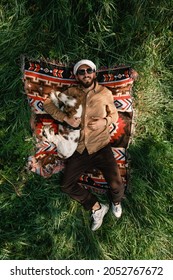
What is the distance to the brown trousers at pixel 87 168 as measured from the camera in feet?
9.75

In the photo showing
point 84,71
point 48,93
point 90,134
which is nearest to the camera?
point 84,71

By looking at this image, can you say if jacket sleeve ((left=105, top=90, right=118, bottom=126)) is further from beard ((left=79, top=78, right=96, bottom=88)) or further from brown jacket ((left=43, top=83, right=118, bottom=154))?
beard ((left=79, top=78, right=96, bottom=88))

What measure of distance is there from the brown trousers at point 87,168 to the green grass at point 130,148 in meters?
0.17

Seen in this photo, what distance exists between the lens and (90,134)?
295cm

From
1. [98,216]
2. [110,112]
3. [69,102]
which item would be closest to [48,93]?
[69,102]

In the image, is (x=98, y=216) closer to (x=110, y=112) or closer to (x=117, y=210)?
(x=117, y=210)

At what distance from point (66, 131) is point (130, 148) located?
73cm

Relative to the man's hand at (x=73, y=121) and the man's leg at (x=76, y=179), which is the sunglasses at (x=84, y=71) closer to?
the man's hand at (x=73, y=121)

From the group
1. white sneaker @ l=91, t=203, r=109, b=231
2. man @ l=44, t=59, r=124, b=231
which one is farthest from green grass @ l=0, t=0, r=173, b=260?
man @ l=44, t=59, r=124, b=231

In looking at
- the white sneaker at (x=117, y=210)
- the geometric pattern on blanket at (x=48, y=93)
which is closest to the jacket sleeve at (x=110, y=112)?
the geometric pattern on blanket at (x=48, y=93)

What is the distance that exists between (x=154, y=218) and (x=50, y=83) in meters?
1.85

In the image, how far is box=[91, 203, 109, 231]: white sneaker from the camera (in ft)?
10.3

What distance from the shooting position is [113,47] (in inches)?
119

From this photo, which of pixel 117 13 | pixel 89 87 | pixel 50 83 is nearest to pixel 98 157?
pixel 89 87
